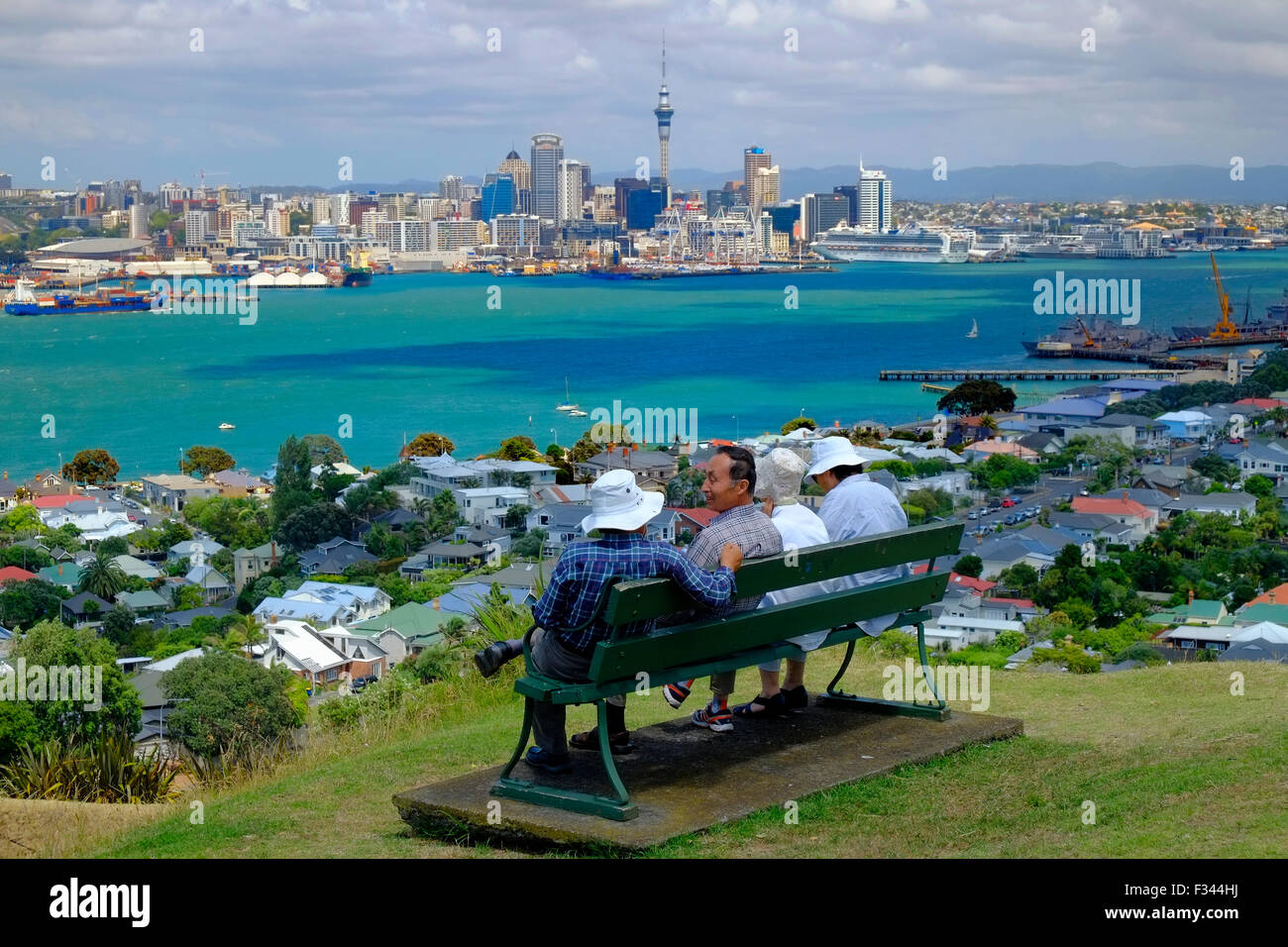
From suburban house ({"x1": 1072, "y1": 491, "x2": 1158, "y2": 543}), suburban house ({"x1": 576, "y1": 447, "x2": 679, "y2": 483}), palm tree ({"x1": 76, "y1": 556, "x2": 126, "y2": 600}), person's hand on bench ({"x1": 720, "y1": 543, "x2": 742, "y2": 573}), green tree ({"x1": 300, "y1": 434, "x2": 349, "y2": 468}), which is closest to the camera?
person's hand on bench ({"x1": 720, "y1": 543, "x2": 742, "y2": 573})

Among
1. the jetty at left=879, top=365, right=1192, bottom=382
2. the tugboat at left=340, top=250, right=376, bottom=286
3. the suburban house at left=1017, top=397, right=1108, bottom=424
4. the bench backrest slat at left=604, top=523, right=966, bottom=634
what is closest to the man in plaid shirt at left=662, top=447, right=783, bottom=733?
the bench backrest slat at left=604, top=523, right=966, bottom=634

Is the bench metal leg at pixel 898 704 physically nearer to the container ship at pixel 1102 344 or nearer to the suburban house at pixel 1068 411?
the suburban house at pixel 1068 411

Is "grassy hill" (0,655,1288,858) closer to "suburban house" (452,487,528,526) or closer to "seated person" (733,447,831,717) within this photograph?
"seated person" (733,447,831,717)

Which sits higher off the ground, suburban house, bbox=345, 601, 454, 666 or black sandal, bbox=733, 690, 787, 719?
black sandal, bbox=733, 690, 787, 719

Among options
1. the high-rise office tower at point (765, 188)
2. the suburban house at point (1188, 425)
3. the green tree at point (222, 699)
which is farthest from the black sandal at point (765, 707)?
the high-rise office tower at point (765, 188)

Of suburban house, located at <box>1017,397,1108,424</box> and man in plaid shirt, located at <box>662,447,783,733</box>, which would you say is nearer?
man in plaid shirt, located at <box>662,447,783,733</box>
